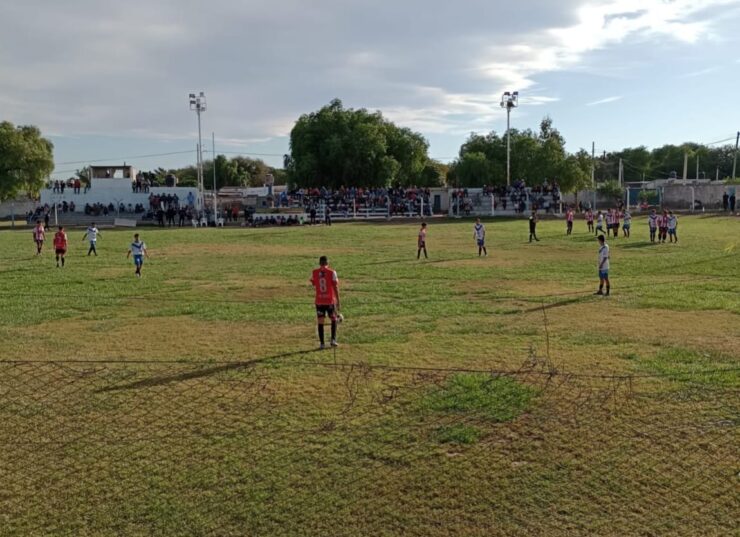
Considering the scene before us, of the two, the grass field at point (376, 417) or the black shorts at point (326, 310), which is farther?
the black shorts at point (326, 310)

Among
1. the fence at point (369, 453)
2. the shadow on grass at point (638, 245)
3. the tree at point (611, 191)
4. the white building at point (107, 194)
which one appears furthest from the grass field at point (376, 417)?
the tree at point (611, 191)

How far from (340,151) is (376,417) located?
2386 inches

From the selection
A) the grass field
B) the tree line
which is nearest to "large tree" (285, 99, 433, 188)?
the tree line

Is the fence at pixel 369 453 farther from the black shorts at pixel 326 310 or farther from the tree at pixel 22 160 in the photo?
the tree at pixel 22 160

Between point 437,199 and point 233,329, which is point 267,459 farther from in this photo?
point 437,199

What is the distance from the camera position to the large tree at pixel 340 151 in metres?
67.4

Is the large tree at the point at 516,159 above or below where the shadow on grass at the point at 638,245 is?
above

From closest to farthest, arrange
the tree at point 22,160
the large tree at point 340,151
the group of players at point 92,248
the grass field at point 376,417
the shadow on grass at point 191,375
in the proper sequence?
the grass field at point 376,417 < the shadow on grass at point 191,375 < the group of players at point 92,248 < the tree at point 22,160 < the large tree at point 340,151

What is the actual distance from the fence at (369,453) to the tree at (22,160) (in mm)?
62966

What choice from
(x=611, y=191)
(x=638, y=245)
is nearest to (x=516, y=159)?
(x=611, y=191)

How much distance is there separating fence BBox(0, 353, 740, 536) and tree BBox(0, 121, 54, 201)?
63.0 m

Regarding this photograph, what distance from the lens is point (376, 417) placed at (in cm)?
830

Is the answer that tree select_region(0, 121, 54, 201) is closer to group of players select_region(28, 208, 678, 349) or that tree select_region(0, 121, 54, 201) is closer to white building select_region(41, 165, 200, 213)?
white building select_region(41, 165, 200, 213)

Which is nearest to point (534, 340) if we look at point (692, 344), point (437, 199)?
point (692, 344)
